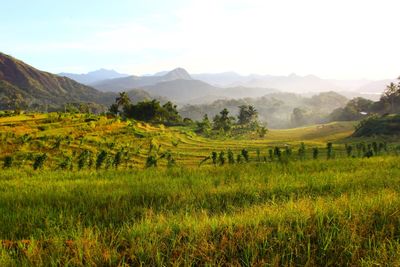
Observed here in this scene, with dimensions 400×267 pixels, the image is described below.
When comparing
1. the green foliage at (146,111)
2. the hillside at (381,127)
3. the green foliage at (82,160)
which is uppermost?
the green foliage at (146,111)

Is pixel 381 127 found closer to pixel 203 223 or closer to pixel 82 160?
pixel 82 160

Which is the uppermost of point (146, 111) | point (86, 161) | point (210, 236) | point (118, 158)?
point (146, 111)

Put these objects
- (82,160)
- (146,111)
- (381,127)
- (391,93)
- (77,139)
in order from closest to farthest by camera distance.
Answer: (82,160)
(77,139)
(381,127)
(146,111)
(391,93)

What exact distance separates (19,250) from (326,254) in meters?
4.03

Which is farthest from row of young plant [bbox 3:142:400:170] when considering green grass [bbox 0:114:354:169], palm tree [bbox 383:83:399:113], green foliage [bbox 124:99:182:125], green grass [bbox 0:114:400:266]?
palm tree [bbox 383:83:399:113]

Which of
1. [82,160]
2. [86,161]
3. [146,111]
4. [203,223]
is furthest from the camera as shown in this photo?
[146,111]

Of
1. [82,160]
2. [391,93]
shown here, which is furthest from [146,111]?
[391,93]

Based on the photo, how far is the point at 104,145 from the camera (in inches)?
1981

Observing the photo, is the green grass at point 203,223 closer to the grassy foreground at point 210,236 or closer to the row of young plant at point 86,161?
the grassy foreground at point 210,236

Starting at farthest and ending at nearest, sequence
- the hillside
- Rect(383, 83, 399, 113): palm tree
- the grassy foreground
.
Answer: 1. Rect(383, 83, 399, 113): palm tree
2. the hillside
3. the grassy foreground

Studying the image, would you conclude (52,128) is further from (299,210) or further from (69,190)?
(299,210)

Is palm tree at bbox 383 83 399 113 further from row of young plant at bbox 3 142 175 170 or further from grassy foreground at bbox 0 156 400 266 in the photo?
grassy foreground at bbox 0 156 400 266

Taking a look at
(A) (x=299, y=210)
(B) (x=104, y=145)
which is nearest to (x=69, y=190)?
(A) (x=299, y=210)

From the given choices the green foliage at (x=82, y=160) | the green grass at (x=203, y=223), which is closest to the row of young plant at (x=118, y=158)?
the green foliage at (x=82, y=160)
